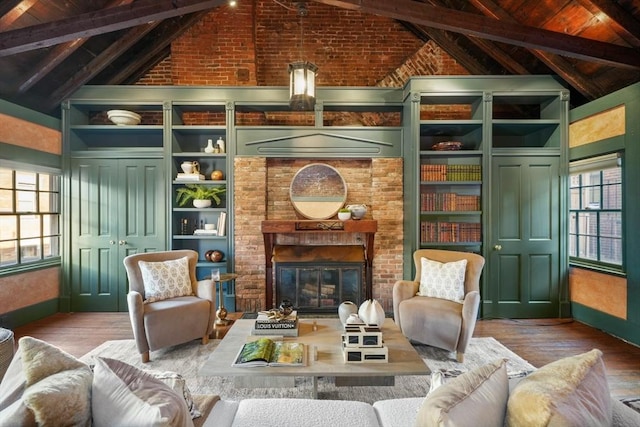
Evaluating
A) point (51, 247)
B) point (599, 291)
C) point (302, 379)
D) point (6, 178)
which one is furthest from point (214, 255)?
point (599, 291)

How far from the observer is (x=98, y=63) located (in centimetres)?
432

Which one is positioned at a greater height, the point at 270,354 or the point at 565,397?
the point at 565,397

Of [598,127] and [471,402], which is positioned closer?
[471,402]

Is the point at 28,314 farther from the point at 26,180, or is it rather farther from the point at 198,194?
the point at 198,194

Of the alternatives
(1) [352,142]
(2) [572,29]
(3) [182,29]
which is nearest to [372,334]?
(1) [352,142]

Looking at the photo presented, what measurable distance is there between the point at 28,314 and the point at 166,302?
219 centimetres

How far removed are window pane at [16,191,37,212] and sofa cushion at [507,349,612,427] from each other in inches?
206

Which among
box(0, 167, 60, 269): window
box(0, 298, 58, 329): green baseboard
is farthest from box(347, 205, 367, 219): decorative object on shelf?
box(0, 298, 58, 329): green baseboard

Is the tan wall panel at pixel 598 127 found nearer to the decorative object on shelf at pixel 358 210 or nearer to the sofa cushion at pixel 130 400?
the decorative object on shelf at pixel 358 210

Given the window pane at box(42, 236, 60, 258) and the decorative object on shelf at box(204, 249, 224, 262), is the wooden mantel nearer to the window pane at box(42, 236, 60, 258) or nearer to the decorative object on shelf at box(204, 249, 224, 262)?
the decorative object on shelf at box(204, 249, 224, 262)

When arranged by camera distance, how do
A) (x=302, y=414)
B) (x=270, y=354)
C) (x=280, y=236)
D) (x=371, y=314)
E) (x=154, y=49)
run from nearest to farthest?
(x=302, y=414)
(x=270, y=354)
(x=371, y=314)
(x=280, y=236)
(x=154, y=49)

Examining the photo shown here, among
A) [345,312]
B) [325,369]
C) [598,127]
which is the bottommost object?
[325,369]

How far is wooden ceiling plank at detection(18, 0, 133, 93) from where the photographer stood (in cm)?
394

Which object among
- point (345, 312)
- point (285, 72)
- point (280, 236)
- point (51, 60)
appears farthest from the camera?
point (285, 72)
